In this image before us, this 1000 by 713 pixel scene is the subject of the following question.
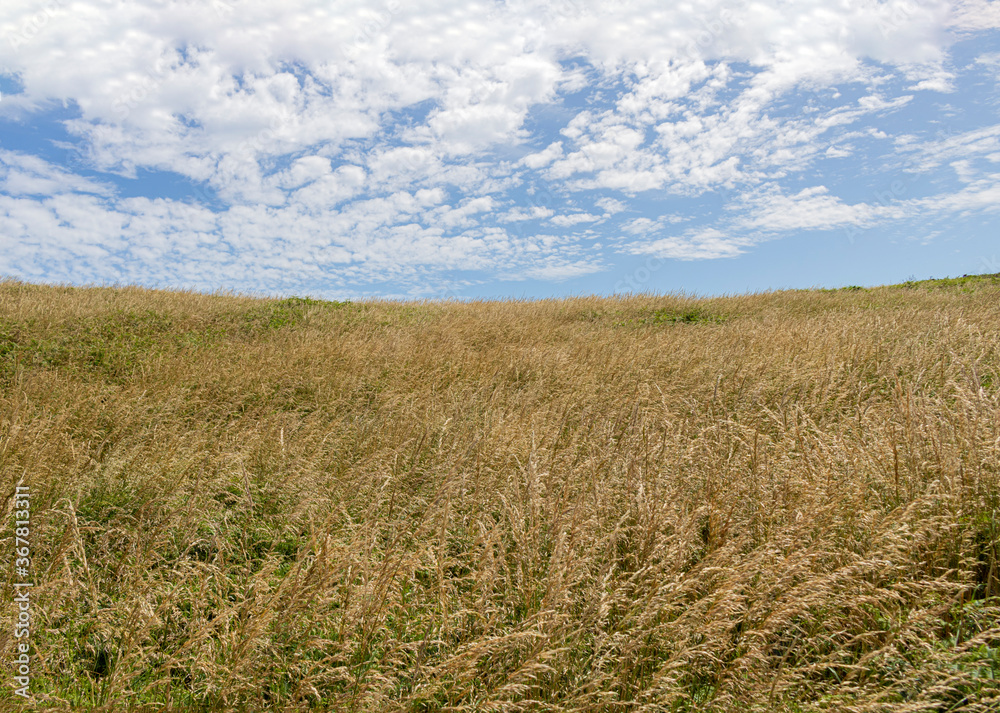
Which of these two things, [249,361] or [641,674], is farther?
[249,361]

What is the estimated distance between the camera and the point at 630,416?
16.1 ft

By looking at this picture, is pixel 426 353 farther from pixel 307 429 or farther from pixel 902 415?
pixel 902 415

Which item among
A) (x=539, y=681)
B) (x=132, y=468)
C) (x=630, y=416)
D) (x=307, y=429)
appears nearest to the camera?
(x=539, y=681)

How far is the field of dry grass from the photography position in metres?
2.36

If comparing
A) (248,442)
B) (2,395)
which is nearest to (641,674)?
(248,442)

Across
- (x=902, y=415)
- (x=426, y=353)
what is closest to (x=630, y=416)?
(x=902, y=415)

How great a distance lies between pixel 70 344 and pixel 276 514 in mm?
7603

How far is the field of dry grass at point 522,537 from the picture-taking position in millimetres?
→ 2359

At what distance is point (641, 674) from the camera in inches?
92.4

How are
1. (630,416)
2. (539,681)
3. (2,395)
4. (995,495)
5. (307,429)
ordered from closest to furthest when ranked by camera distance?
(539,681) < (995,495) < (630,416) < (307,429) < (2,395)

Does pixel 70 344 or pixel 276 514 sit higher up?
pixel 70 344

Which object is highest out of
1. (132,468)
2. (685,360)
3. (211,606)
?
(685,360)

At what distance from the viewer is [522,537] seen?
2.84 metres

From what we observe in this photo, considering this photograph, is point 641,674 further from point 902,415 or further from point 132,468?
point 132,468
